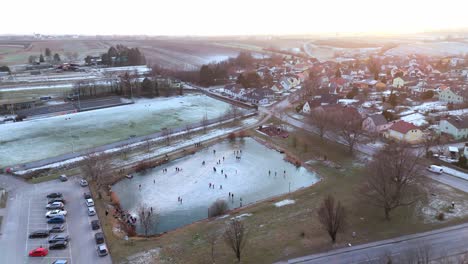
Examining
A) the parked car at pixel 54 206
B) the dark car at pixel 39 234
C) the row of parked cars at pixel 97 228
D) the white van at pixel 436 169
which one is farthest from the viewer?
the white van at pixel 436 169

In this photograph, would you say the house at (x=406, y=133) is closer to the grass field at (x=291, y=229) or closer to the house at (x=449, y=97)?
the grass field at (x=291, y=229)

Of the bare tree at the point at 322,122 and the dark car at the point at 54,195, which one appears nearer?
the dark car at the point at 54,195

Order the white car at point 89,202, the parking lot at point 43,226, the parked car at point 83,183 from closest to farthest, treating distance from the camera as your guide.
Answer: the parking lot at point 43,226, the white car at point 89,202, the parked car at point 83,183

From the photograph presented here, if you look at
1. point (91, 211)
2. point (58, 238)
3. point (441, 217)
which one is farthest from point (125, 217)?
point (441, 217)

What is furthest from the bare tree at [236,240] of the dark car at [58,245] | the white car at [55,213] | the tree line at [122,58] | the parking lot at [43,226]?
the tree line at [122,58]

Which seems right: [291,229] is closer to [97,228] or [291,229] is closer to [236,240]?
[236,240]

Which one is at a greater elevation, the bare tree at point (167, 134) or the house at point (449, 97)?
the house at point (449, 97)

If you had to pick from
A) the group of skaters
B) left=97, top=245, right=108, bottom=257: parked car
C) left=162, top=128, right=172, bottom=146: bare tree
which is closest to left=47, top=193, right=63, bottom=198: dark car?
the group of skaters
